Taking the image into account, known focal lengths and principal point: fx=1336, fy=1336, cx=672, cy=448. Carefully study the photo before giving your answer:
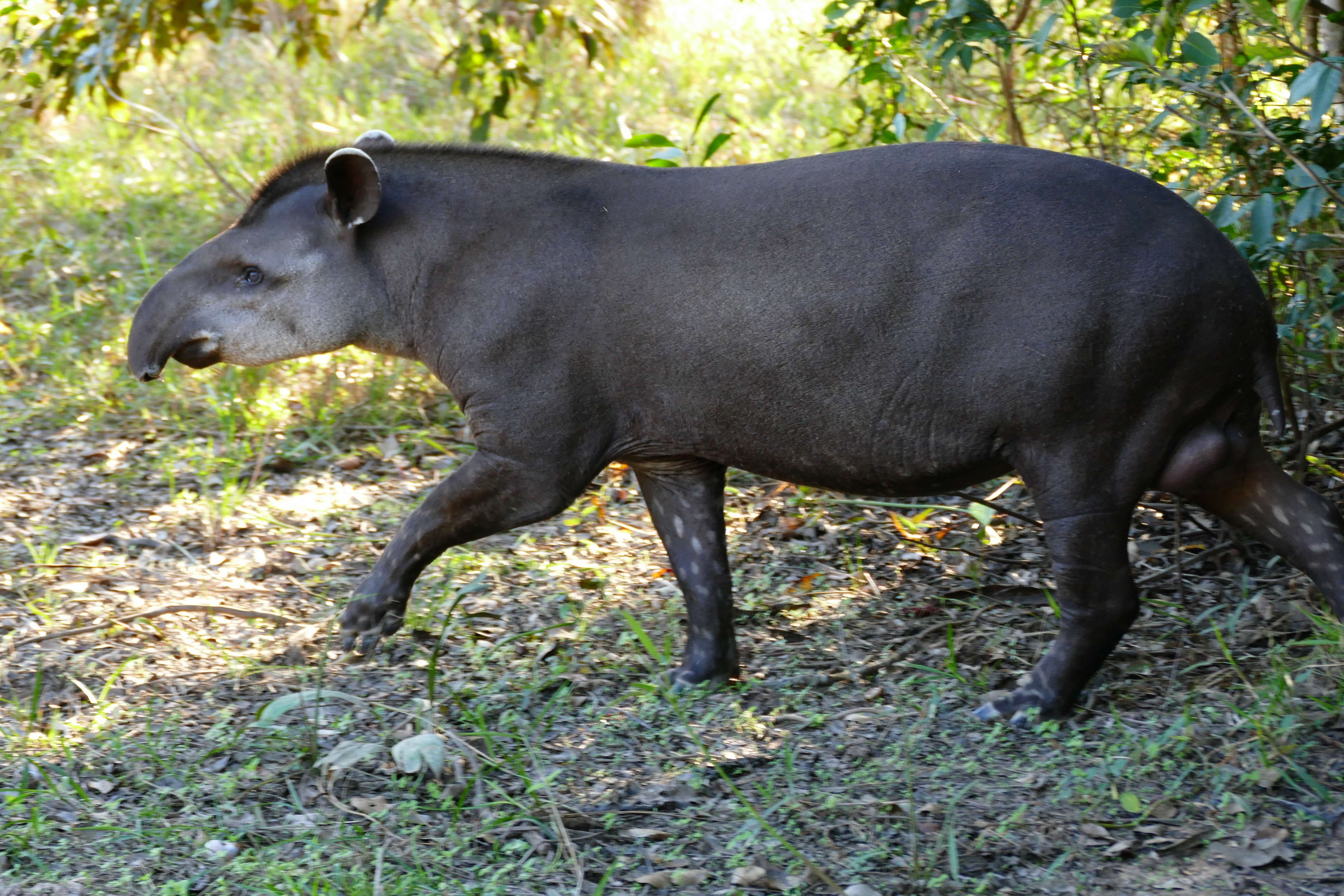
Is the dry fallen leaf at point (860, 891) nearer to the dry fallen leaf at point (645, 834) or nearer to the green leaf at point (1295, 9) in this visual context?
the dry fallen leaf at point (645, 834)

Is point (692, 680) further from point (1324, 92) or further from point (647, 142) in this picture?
point (1324, 92)

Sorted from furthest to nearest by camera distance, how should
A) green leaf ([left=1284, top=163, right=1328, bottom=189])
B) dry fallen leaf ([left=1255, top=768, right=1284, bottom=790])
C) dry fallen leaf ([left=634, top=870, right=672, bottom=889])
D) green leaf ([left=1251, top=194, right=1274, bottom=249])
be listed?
green leaf ([left=1284, top=163, right=1328, bottom=189]) < green leaf ([left=1251, top=194, right=1274, bottom=249]) < dry fallen leaf ([left=1255, top=768, right=1284, bottom=790]) < dry fallen leaf ([left=634, top=870, right=672, bottom=889])

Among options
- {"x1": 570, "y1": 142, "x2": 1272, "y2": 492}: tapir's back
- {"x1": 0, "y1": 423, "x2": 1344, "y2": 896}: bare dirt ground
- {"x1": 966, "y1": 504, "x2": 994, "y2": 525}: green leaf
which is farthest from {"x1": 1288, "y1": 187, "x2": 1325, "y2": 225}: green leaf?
{"x1": 966, "y1": 504, "x2": 994, "y2": 525}: green leaf

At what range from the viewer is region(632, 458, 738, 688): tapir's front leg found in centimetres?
454

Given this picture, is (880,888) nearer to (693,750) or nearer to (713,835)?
(713,835)

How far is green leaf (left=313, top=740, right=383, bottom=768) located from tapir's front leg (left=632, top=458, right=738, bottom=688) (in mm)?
1121

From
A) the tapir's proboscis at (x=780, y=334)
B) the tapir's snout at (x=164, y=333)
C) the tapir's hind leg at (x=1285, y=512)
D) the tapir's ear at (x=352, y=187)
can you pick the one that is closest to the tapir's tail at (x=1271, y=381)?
the tapir's proboscis at (x=780, y=334)

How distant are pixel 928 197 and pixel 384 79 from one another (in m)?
7.50

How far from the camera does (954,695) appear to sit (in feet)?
14.3

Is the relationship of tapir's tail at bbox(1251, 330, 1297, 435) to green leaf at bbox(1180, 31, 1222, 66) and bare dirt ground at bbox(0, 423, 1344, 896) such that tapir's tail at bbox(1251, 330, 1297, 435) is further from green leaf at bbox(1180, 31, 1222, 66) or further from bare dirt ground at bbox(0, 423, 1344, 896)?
green leaf at bbox(1180, 31, 1222, 66)

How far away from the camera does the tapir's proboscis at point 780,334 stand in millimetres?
3723

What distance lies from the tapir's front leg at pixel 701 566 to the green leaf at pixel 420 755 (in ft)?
3.22

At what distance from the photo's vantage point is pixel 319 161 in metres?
4.54

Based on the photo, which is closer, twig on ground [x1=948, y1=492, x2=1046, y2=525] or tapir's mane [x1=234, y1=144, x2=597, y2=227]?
tapir's mane [x1=234, y1=144, x2=597, y2=227]
